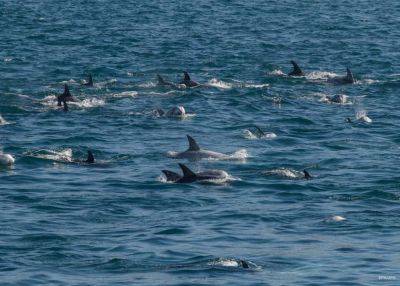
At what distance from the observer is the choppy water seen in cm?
2528

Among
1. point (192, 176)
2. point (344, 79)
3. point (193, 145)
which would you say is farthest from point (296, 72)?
point (192, 176)

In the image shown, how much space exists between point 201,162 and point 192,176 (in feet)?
8.93

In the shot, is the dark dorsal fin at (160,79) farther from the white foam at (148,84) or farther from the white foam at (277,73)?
the white foam at (277,73)

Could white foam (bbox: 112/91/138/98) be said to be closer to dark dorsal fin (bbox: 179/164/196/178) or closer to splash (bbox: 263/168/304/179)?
splash (bbox: 263/168/304/179)

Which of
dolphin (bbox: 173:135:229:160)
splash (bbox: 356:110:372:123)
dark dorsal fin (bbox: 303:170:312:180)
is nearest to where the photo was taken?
dark dorsal fin (bbox: 303:170:312:180)

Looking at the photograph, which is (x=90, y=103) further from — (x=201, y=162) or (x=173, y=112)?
(x=201, y=162)

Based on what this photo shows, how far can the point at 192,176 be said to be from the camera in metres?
33.2

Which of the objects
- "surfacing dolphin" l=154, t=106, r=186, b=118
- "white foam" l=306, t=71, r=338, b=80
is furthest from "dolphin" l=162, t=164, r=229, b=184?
"white foam" l=306, t=71, r=338, b=80

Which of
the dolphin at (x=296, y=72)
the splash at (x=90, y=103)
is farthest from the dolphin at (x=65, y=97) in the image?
the dolphin at (x=296, y=72)

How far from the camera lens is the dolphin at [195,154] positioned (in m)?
36.3

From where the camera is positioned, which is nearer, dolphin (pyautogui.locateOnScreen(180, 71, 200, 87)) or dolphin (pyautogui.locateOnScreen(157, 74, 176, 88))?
dolphin (pyautogui.locateOnScreen(180, 71, 200, 87))

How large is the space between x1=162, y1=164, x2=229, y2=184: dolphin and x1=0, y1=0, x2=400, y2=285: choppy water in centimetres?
42

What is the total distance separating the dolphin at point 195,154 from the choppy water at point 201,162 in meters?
0.48

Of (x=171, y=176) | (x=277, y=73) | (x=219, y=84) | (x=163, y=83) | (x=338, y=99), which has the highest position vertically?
(x=171, y=176)
